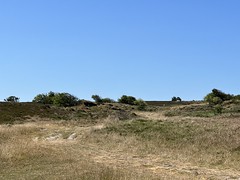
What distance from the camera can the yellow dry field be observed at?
43.2ft

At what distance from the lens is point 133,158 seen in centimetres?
1767

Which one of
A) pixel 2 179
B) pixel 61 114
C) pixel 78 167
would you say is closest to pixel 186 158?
pixel 78 167

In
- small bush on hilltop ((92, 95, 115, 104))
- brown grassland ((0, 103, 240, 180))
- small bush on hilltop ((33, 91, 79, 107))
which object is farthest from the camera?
small bush on hilltop ((92, 95, 115, 104))

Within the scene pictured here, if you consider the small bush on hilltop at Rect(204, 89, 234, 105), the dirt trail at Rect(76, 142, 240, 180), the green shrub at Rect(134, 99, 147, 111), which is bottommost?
the dirt trail at Rect(76, 142, 240, 180)

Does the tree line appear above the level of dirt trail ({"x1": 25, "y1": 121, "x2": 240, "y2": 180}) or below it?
above

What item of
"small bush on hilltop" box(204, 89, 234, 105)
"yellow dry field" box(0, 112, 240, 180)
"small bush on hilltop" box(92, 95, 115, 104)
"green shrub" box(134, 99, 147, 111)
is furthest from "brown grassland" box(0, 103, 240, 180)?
"small bush on hilltop" box(92, 95, 115, 104)

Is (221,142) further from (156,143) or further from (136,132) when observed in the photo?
(136,132)

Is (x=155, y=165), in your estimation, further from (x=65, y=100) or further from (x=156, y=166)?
(x=65, y=100)

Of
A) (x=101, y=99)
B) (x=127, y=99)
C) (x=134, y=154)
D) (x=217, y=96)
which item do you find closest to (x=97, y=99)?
(x=101, y=99)

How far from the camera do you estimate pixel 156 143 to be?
21594 millimetres

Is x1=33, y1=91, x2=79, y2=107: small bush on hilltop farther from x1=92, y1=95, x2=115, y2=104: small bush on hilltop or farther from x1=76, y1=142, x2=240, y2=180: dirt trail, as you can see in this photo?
x1=76, y1=142, x2=240, y2=180: dirt trail

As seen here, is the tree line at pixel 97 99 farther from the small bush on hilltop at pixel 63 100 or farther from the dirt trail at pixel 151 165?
the dirt trail at pixel 151 165

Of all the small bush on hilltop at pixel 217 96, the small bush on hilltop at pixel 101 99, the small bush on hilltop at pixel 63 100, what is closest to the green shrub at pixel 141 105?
the small bush on hilltop at pixel 101 99

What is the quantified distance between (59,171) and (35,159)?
3.76m
